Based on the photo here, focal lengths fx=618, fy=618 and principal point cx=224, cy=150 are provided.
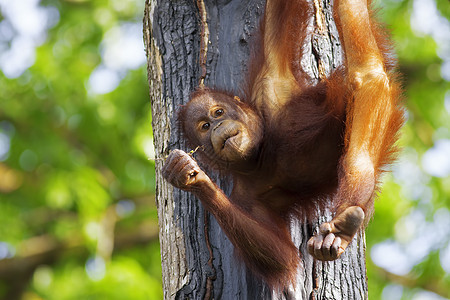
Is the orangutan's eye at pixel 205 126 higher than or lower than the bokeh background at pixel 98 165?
lower

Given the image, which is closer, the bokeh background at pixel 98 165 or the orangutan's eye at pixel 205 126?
the orangutan's eye at pixel 205 126

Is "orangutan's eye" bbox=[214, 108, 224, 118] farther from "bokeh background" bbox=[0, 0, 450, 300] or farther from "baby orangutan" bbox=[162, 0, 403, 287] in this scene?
"bokeh background" bbox=[0, 0, 450, 300]

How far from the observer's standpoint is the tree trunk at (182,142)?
117 inches

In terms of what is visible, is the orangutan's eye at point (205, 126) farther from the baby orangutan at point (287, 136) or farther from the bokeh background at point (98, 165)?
the bokeh background at point (98, 165)

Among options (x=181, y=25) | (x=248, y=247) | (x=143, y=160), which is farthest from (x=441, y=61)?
(x=248, y=247)

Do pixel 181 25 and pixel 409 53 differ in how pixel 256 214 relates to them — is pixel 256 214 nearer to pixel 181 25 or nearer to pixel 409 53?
pixel 181 25

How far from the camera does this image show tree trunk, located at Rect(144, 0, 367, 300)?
117 inches

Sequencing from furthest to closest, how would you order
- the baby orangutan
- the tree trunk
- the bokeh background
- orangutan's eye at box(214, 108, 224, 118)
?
the bokeh background → orangutan's eye at box(214, 108, 224, 118) → the tree trunk → the baby orangutan

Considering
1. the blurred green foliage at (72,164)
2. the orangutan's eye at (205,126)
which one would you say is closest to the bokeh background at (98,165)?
the blurred green foliage at (72,164)

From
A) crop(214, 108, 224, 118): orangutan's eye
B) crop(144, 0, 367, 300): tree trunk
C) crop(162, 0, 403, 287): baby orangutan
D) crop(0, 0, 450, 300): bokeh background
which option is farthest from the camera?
crop(0, 0, 450, 300): bokeh background

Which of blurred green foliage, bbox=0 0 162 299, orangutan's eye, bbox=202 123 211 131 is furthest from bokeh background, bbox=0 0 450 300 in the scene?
orangutan's eye, bbox=202 123 211 131

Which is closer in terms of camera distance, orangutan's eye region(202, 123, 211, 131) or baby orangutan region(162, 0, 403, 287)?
baby orangutan region(162, 0, 403, 287)

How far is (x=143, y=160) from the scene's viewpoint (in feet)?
25.0

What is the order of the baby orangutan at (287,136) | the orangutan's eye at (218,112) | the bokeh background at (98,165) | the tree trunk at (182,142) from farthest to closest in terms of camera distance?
the bokeh background at (98,165) → the orangutan's eye at (218,112) → the tree trunk at (182,142) → the baby orangutan at (287,136)
